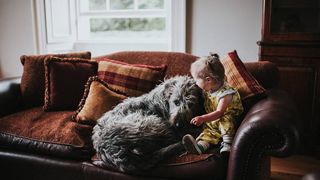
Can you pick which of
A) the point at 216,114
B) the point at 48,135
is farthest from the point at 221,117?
the point at 48,135

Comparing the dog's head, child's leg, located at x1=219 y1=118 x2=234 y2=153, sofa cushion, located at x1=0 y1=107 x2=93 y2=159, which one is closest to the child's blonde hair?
the dog's head

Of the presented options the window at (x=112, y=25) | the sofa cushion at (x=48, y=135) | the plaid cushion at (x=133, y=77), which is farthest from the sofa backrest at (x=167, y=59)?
the window at (x=112, y=25)

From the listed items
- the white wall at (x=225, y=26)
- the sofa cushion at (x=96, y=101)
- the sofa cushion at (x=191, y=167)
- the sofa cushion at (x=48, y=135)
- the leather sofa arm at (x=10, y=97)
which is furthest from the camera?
the white wall at (x=225, y=26)

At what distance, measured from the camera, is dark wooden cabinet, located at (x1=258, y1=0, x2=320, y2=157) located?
102 inches

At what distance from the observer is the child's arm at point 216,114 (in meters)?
1.72

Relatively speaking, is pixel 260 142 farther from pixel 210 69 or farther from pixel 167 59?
pixel 167 59

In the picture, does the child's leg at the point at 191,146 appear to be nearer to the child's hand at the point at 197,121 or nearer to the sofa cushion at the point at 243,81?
the child's hand at the point at 197,121

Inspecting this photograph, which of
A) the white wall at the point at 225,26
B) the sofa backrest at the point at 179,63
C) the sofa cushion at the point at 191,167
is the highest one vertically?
the white wall at the point at 225,26

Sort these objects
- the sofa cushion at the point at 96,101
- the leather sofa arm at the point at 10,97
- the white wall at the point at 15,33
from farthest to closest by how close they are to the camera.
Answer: the white wall at the point at 15,33 → the leather sofa arm at the point at 10,97 → the sofa cushion at the point at 96,101

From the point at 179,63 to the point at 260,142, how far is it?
101 cm

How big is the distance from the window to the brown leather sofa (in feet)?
4.15

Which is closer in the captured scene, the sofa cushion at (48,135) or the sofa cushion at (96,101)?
the sofa cushion at (48,135)

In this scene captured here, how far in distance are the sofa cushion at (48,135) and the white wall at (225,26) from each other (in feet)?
4.86

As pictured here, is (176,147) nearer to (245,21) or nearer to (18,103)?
(18,103)
